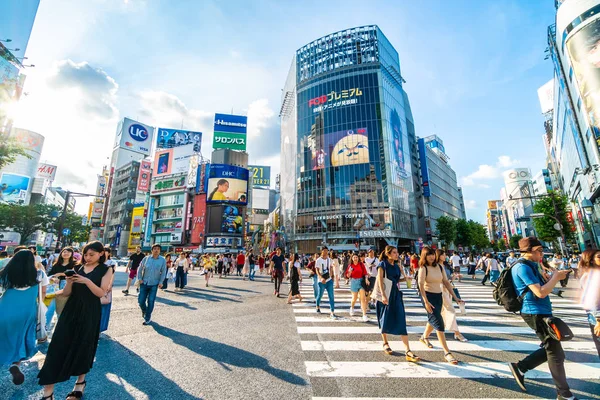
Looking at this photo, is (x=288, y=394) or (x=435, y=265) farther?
(x=435, y=265)

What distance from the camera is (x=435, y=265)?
4.73 meters

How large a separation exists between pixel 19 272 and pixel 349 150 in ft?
163

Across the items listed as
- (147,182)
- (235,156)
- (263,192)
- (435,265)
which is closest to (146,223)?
(147,182)

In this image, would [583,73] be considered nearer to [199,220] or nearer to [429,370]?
[429,370]

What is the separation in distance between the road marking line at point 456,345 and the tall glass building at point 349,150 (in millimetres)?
38393

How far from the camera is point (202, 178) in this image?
54.2 meters

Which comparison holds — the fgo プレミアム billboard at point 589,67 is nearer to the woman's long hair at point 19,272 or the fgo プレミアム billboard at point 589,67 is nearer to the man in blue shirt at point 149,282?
the man in blue shirt at point 149,282

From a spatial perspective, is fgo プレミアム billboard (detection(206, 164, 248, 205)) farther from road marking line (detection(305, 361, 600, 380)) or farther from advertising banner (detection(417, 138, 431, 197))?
road marking line (detection(305, 361, 600, 380))

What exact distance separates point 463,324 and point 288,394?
18.0 ft

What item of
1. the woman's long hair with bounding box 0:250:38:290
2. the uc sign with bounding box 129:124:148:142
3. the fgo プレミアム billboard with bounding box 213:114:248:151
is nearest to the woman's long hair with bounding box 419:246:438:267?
the woman's long hair with bounding box 0:250:38:290

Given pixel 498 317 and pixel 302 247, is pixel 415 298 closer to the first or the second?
pixel 498 317

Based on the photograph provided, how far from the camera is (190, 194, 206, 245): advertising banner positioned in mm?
51225

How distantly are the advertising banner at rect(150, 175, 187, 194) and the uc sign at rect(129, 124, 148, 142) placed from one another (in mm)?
30701

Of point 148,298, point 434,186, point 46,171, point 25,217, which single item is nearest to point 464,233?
point 434,186
